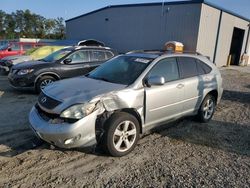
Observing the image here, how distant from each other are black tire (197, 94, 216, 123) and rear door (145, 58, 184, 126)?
3.01 ft

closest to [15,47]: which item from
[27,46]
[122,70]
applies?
[27,46]

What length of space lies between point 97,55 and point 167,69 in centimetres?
473

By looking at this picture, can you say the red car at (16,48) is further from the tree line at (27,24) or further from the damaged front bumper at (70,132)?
the tree line at (27,24)

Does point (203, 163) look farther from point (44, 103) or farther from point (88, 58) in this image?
point (88, 58)

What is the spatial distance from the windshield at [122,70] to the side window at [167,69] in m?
0.19

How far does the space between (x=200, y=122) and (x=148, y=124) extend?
193cm

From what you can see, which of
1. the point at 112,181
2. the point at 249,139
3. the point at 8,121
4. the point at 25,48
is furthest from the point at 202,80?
the point at 25,48

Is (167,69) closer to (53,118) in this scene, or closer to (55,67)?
(53,118)

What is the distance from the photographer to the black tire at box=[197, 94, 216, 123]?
544 centimetres

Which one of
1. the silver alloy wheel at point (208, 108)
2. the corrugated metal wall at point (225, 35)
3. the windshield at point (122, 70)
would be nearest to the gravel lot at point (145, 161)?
the silver alloy wheel at point (208, 108)

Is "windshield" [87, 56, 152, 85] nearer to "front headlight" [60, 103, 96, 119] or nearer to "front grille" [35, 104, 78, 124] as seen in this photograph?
"front headlight" [60, 103, 96, 119]

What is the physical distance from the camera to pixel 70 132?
10.9ft

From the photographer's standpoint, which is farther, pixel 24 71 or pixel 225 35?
pixel 225 35

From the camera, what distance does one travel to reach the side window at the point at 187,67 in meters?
4.86
